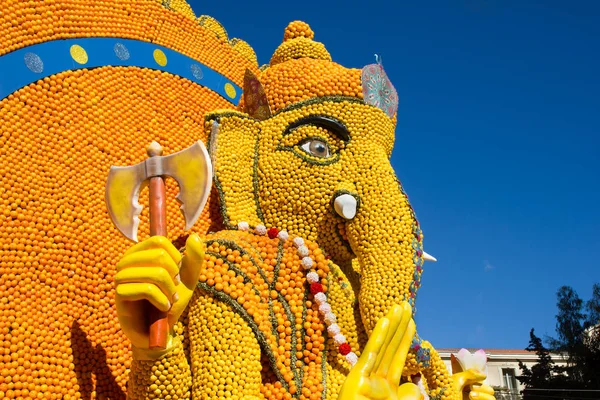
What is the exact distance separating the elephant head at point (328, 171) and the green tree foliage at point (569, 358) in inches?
582

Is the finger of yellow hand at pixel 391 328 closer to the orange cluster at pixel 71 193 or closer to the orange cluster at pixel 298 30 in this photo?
the orange cluster at pixel 71 193

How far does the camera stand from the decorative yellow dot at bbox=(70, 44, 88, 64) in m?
5.36

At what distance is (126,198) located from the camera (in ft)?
13.1

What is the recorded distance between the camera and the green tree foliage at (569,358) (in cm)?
1900

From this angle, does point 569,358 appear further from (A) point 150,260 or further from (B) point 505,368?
(A) point 150,260

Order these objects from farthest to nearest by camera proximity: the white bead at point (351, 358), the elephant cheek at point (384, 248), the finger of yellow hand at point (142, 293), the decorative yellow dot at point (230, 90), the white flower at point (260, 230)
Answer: the decorative yellow dot at point (230, 90), the white flower at point (260, 230), the white bead at point (351, 358), the elephant cheek at point (384, 248), the finger of yellow hand at point (142, 293)

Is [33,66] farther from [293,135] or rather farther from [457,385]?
[457,385]

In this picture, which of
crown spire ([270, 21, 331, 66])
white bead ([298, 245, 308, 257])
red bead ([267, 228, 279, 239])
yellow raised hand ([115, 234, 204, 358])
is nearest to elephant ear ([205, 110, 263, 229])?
red bead ([267, 228, 279, 239])

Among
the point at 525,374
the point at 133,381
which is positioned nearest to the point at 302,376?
the point at 133,381

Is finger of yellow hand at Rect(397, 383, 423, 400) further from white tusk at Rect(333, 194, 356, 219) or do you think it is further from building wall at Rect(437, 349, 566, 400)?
building wall at Rect(437, 349, 566, 400)

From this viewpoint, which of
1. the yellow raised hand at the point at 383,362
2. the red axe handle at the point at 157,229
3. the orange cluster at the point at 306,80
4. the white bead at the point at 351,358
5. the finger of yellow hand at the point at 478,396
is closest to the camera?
the red axe handle at the point at 157,229

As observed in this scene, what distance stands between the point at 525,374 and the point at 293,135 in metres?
16.9

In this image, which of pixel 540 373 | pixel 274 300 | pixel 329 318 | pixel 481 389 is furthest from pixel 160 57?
pixel 540 373

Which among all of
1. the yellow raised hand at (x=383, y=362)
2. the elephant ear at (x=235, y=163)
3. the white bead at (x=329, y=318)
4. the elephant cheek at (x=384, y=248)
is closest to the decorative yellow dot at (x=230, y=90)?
the elephant ear at (x=235, y=163)
